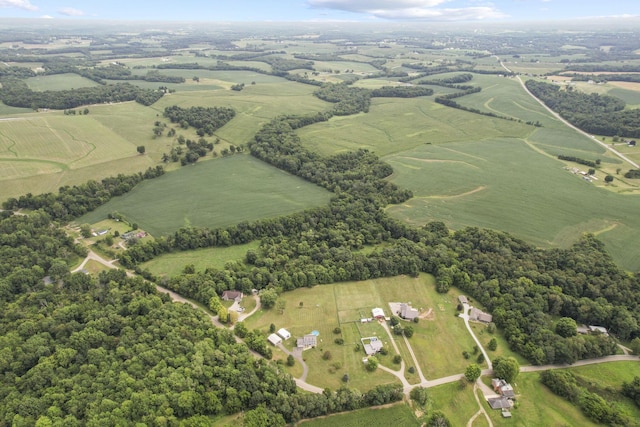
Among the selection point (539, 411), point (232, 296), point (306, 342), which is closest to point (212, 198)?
point (232, 296)

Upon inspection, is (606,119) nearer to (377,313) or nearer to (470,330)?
(470,330)

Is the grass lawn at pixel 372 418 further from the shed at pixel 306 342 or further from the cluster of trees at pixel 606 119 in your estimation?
the cluster of trees at pixel 606 119

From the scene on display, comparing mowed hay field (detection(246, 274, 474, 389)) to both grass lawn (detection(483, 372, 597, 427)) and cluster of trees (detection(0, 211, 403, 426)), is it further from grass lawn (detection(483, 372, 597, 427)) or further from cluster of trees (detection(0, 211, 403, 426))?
grass lawn (detection(483, 372, 597, 427))

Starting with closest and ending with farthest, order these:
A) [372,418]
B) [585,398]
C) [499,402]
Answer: [372,418]
[585,398]
[499,402]

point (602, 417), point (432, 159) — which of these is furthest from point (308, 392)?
point (432, 159)

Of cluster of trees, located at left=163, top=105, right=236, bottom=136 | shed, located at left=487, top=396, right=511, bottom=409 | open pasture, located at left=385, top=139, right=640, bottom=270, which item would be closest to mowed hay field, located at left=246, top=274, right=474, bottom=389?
shed, located at left=487, top=396, right=511, bottom=409

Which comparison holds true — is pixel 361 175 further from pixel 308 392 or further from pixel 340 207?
pixel 308 392
